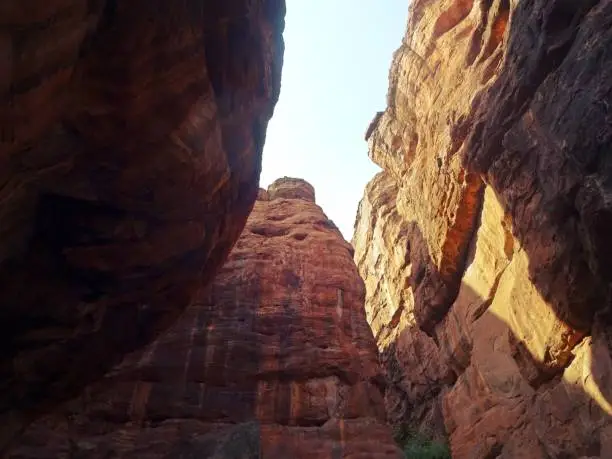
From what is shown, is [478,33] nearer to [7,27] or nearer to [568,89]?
[568,89]

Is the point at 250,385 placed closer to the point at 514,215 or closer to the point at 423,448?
the point at 514,215

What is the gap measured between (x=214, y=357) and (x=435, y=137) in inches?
458

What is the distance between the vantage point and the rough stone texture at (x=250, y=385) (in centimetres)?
1247

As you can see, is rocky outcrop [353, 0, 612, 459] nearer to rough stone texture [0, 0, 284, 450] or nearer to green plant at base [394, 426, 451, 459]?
green plant at base [394, 426, 451, 459]

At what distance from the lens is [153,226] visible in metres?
9.60

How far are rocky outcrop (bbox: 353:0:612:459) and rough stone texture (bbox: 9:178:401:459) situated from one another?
3533 millimetres

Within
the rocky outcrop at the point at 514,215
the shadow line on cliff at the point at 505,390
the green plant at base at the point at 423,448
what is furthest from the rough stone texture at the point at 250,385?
the green plant at base at the point at 423,448

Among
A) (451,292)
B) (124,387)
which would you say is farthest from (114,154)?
(451,292)

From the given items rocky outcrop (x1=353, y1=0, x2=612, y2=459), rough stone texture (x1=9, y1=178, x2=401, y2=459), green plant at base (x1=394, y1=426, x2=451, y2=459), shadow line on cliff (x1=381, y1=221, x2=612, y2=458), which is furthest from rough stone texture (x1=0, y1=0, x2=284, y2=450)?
green plant at base (x1=394, y1=426, x2=451, y2=459)

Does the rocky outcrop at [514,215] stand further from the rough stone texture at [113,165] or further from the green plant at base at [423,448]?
the rough stone texture at [113,165]

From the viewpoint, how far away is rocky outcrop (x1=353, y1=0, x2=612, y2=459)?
36.1 ft

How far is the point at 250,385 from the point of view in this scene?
13961mm

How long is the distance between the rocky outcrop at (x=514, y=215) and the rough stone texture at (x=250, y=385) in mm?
3533

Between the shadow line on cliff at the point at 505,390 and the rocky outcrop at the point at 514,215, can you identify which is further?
the shadow line on cliff at the point at 505,390
